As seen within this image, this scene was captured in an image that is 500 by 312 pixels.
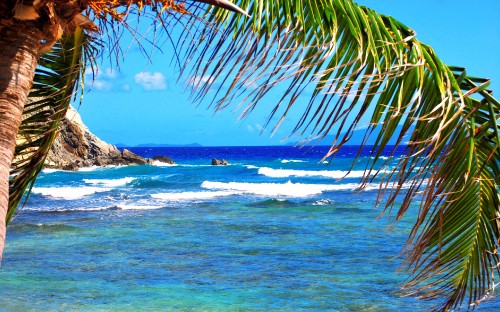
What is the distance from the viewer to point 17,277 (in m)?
11.0

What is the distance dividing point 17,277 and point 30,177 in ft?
25.4

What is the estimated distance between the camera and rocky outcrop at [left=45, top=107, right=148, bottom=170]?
1895 inches

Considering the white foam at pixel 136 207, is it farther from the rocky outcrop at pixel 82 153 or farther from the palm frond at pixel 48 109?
the rocky outcrop at pixel 82 153

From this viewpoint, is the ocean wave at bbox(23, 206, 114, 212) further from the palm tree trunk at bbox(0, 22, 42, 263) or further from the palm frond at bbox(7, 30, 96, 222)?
the palm tree trunk at bbox(0, 22, 42, 263)

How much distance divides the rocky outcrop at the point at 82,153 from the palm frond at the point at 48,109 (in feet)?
139

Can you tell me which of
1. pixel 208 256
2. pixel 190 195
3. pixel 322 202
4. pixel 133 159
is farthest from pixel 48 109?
pixel 133 159

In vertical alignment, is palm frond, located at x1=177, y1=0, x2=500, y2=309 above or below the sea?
above

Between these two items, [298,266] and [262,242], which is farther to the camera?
[262,242]

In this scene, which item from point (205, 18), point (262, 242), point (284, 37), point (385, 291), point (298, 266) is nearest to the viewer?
point (284, 37)

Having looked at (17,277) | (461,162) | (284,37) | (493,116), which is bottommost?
(17,277)

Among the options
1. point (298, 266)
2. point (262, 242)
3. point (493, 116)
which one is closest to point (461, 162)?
point (493, 116)

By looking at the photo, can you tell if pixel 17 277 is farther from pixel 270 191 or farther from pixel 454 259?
pixel 270 191

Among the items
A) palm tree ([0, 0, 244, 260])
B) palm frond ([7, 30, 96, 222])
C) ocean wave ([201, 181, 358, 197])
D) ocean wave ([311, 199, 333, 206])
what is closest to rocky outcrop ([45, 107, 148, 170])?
ocean wave ([201, 181, 358, 197])

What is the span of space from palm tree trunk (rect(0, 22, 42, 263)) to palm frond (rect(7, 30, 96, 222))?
4.15 feet
